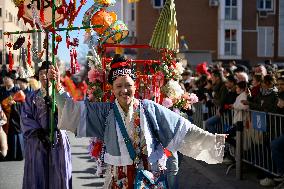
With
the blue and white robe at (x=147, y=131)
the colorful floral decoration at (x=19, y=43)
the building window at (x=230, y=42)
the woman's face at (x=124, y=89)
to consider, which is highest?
the building window at (x=230, y=42)

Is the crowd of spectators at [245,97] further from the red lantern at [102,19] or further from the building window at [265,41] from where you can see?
the building window at [265,41]

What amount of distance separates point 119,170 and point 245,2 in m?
35.7

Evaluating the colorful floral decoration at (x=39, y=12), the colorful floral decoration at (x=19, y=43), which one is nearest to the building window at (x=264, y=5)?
the colorful floral decoration at (x=39, y=12)

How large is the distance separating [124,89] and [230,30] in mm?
34509

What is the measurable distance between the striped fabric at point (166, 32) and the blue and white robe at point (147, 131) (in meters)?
2.32

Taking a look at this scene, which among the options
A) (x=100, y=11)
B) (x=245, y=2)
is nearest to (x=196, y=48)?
(x=245, y=2)

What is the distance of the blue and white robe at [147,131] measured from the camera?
4.29m

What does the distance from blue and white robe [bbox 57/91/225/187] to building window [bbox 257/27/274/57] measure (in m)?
34.9

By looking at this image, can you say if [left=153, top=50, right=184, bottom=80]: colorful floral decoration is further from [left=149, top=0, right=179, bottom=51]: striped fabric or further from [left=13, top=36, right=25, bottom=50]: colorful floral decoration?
[left=13, top=36, right=25, bottom=50]: colorful floral decoration

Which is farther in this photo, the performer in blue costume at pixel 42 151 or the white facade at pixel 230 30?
the white facade at pixel 230 30

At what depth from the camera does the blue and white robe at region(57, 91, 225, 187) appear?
429cm

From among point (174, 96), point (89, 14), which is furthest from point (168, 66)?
point (89, 14)

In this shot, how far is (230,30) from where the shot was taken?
37781 millimetres

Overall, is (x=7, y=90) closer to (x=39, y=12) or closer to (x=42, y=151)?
(x=42, y=151)
